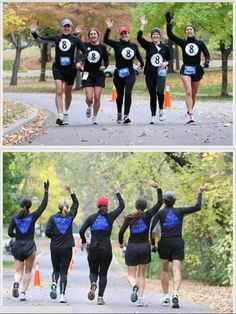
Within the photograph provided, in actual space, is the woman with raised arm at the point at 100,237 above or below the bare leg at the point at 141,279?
above

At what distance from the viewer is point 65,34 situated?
496 inches

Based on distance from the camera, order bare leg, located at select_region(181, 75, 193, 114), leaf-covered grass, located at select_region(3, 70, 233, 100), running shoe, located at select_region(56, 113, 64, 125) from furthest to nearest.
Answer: leaf-covered grass, located at select_region(3, 70, 233, 100)
running shoe, located at select_region(56, 113, 64, 125)
bare leg, located at select_region(181, 75, 193, 114)

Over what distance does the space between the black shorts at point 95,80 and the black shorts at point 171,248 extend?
280cm

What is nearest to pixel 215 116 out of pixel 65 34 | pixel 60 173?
pixel 65 34

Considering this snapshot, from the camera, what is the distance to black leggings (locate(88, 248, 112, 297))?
1079 cm

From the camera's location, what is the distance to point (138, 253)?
10.9 m

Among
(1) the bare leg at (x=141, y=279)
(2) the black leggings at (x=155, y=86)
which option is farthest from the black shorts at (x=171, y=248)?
(2) the black leggings at (x=155, y=86)

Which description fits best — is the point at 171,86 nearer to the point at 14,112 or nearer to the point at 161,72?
the point at 14,112

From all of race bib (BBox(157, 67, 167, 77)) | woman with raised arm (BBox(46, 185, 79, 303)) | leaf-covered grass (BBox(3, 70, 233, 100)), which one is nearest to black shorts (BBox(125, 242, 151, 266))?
woman with raised arm (BBox(46, 185, 79, 303))

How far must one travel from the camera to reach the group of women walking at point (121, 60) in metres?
12.5

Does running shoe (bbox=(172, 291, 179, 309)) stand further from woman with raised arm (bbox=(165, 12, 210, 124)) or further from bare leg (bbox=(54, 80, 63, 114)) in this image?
bare leg (bbox=(54, 80, 63, 114))

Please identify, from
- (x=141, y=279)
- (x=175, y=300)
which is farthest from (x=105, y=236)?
(x=175, y=300)

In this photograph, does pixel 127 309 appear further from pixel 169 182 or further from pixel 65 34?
pixel 169 182

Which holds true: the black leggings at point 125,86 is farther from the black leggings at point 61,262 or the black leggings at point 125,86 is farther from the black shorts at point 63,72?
the black leggings at point 61,262
